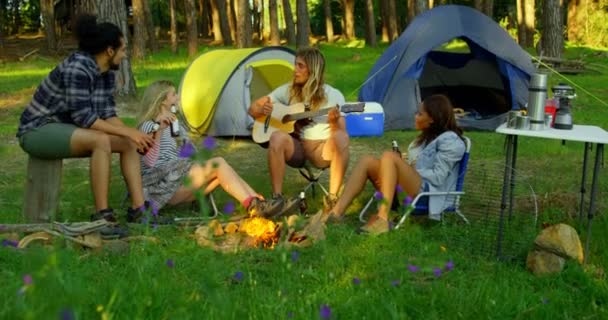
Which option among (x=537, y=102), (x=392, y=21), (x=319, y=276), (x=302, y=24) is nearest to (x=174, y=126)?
(x=319, y=276)

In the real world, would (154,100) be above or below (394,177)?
above

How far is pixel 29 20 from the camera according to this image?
120 feet

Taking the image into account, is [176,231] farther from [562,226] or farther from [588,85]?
[588,85]

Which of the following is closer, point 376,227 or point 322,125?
point 376,227

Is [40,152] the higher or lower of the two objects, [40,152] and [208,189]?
the higher

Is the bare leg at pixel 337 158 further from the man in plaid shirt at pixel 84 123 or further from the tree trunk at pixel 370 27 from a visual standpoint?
the tree trunk at pixel 370 27

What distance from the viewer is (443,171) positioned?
4.15 m

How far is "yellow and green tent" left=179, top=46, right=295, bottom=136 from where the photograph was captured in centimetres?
781

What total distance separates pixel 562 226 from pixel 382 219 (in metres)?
0.98

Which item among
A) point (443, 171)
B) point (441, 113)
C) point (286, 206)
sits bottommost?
point (286, 206)

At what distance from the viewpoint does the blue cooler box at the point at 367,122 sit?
7.82 metres

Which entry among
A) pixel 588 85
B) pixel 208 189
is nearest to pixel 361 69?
pixel 588 85

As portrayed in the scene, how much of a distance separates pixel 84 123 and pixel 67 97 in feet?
0.56

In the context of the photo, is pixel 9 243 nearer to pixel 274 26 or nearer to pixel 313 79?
pixel 313 79
